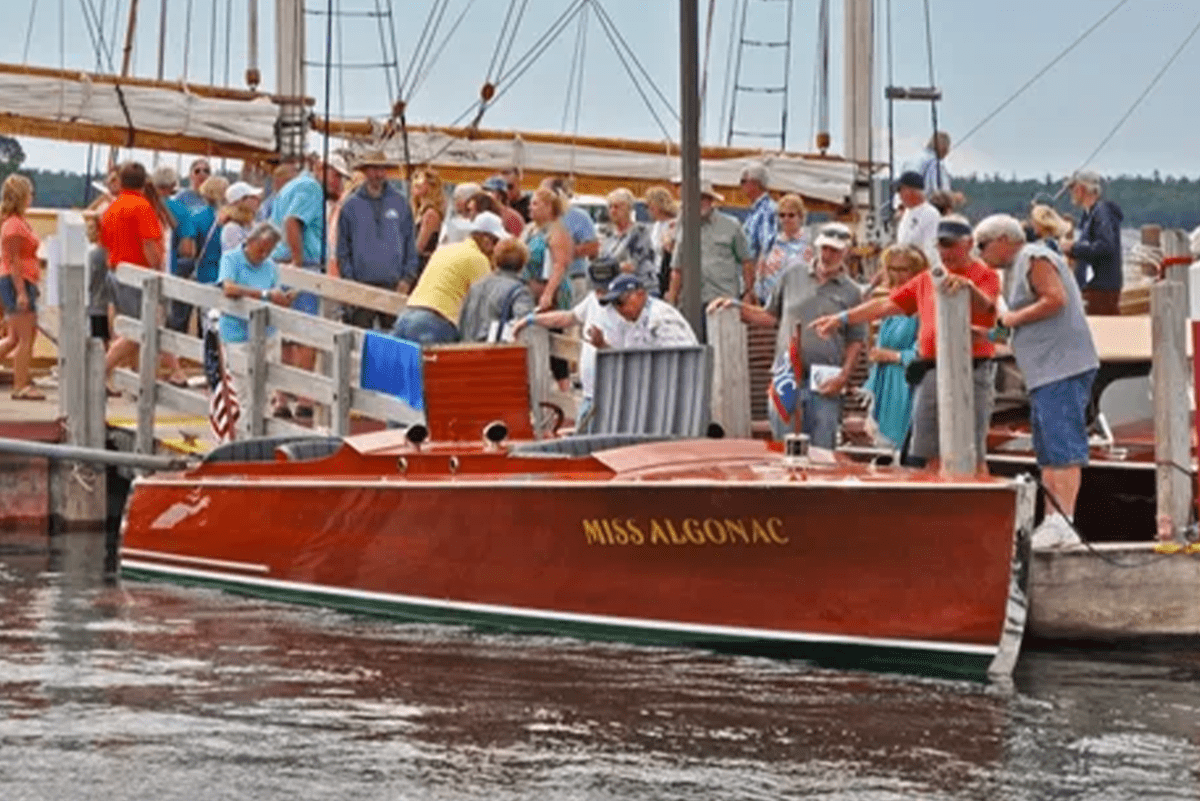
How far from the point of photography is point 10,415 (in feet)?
79.0

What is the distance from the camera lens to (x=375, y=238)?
914 inches

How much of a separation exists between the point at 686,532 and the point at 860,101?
58.3ft

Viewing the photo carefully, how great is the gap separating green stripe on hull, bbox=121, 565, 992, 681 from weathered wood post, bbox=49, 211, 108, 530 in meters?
4.45

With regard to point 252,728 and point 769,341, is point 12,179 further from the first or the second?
point 252,728

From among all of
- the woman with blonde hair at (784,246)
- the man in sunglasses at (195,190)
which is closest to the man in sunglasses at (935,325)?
the woman with blonde hair at (784,246)

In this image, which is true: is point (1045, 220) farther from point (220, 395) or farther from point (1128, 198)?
point (1128, 198)

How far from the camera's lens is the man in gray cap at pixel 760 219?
2397cm

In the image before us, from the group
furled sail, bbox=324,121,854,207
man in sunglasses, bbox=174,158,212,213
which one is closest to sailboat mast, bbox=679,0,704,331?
man in sunglasses, bbox=174,158,212,213

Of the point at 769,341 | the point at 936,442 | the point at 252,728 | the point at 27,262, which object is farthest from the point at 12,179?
the point at 252,728

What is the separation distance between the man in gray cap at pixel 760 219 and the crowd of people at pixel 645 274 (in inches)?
0.8

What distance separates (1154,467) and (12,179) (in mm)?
9810

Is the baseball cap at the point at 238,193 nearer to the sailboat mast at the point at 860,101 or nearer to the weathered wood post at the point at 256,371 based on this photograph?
the weathered wood post at the point at 256,371

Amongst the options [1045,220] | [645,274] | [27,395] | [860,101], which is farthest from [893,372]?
[860,101]

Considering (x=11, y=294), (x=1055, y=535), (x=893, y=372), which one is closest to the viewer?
(x=1055, y=535)
